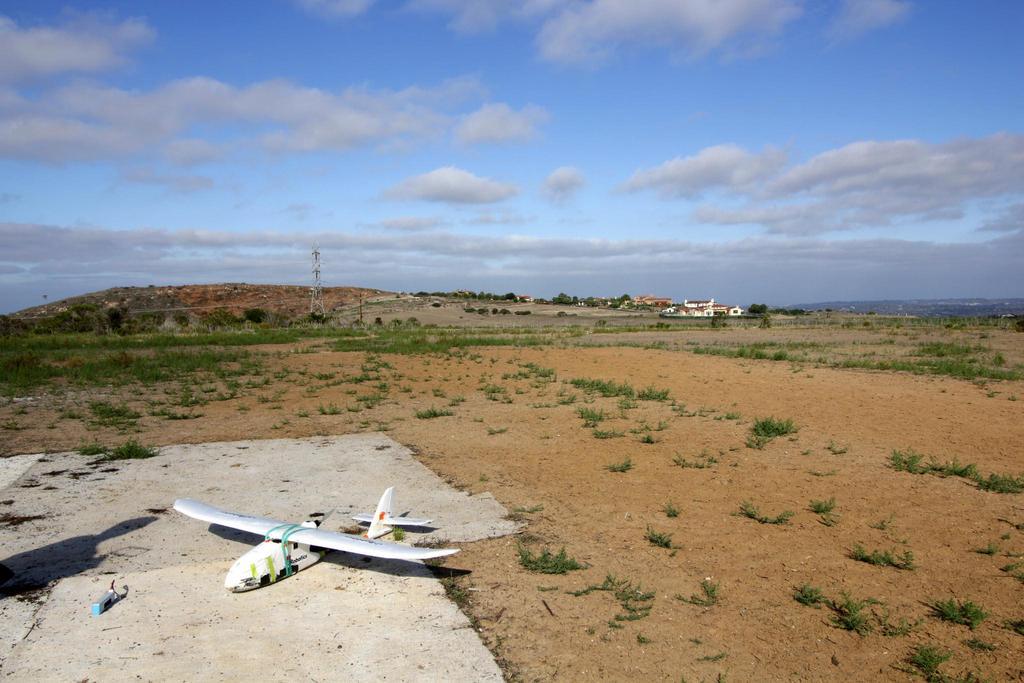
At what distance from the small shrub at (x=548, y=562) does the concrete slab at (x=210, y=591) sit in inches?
29.1

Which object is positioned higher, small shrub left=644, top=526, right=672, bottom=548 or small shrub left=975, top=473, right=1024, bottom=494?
small shrub left=975, top=473, right=1024, bottom=494

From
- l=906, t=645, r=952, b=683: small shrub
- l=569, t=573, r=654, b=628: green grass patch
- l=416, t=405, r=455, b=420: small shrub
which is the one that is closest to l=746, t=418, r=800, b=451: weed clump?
l=569, t=573, r=654, b=628: green grass patch

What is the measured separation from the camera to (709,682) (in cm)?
402

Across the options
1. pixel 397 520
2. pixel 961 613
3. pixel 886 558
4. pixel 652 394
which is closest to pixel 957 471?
pixel 886 558

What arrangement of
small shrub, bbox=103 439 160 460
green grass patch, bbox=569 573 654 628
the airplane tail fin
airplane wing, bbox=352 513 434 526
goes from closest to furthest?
1. green grass patch, bbox=569 573 654 628
2. the airplane tail fin
3. airplane wing, bbox=352 513 434 526
4. small shrub, bbox=103 439 160 460

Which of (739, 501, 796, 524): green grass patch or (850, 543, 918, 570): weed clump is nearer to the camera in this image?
(850, 543, 918, 570): weed clump

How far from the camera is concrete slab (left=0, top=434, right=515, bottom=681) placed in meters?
4.22

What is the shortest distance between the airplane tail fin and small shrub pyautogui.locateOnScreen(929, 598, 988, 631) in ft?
16.3

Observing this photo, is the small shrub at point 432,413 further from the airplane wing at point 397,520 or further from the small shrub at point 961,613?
the small shrub at point 961,613

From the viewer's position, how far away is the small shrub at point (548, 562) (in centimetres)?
566

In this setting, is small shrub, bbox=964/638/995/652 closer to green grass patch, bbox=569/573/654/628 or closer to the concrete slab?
green grass patch, bbox=569/573/654/628

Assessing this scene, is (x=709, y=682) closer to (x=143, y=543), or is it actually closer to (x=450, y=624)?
(x=450, y=624)

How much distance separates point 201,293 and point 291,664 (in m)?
91.7

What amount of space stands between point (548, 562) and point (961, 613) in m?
3.38
